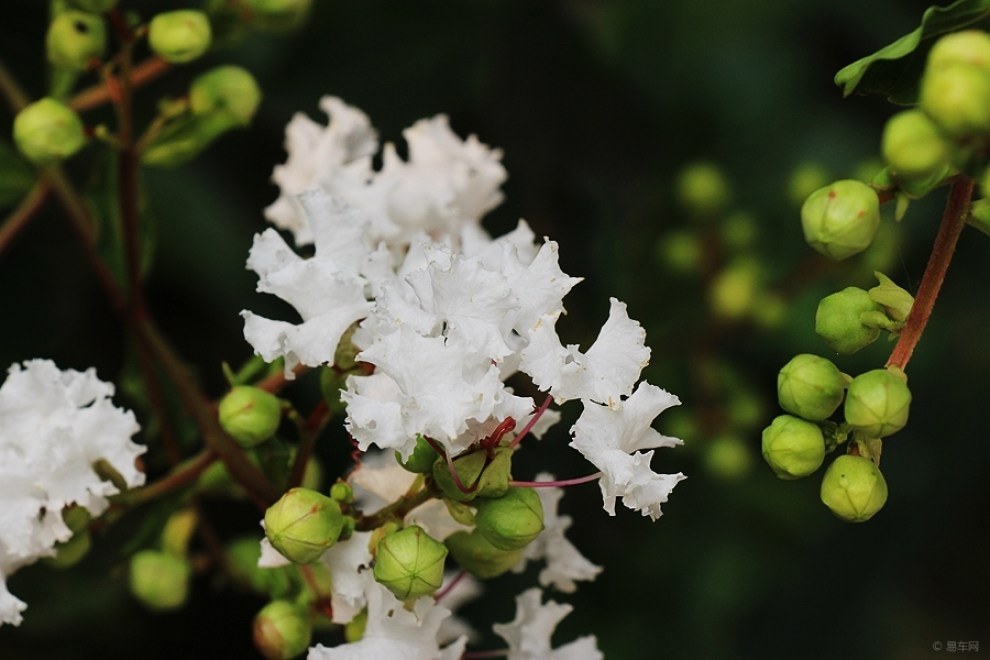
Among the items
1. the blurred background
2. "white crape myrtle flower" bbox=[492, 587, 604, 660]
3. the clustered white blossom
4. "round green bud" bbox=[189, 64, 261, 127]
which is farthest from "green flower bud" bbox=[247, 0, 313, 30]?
"white crape myrtle flower" bbox=[492, 587, 604, 660]

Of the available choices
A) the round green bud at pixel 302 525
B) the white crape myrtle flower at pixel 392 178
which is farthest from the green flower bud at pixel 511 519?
the white crape myrtle flower at pixel 392 178

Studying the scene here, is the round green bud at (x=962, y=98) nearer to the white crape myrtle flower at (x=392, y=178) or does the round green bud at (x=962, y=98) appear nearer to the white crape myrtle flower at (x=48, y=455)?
the white crape myrtle flower at (x=392, y=178)

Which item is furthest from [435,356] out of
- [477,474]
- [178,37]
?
[178,37]

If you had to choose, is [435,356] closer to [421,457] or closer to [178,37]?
[421,457]

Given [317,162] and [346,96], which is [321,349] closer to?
[317,162]

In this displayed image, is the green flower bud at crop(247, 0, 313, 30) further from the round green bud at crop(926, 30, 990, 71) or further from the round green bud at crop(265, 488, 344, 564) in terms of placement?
the round green bud at crop(926, 30, 990, 71)

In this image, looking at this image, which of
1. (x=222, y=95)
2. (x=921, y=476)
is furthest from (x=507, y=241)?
(x=921, y=476)
